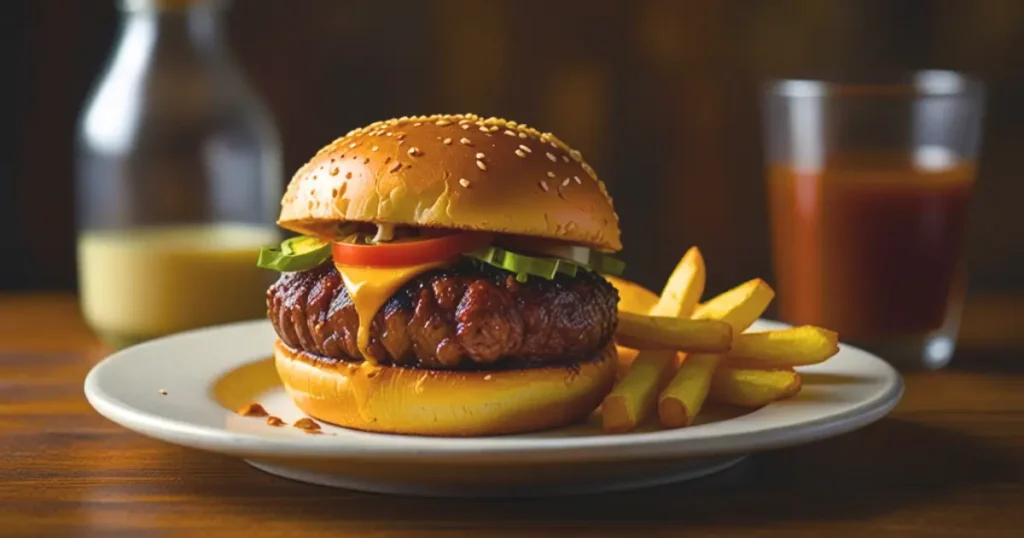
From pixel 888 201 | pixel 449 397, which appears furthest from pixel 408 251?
pixel 888 201

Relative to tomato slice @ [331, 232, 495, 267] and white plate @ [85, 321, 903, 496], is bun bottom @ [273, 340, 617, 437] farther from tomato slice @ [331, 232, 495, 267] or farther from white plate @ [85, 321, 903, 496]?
tomato slice @ [331, 232, 495, 267]

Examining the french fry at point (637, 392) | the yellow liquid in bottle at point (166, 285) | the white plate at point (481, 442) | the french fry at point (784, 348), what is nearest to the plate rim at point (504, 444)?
the white plate at point (481, 442)

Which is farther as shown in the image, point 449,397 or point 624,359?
point 624,359

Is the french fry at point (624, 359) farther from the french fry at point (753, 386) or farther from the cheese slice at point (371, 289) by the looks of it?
the cheese slice at point (371, 289)

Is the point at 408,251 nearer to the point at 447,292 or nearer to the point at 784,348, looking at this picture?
the point at 447,292

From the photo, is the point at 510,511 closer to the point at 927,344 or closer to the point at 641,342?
the point at 641,342
